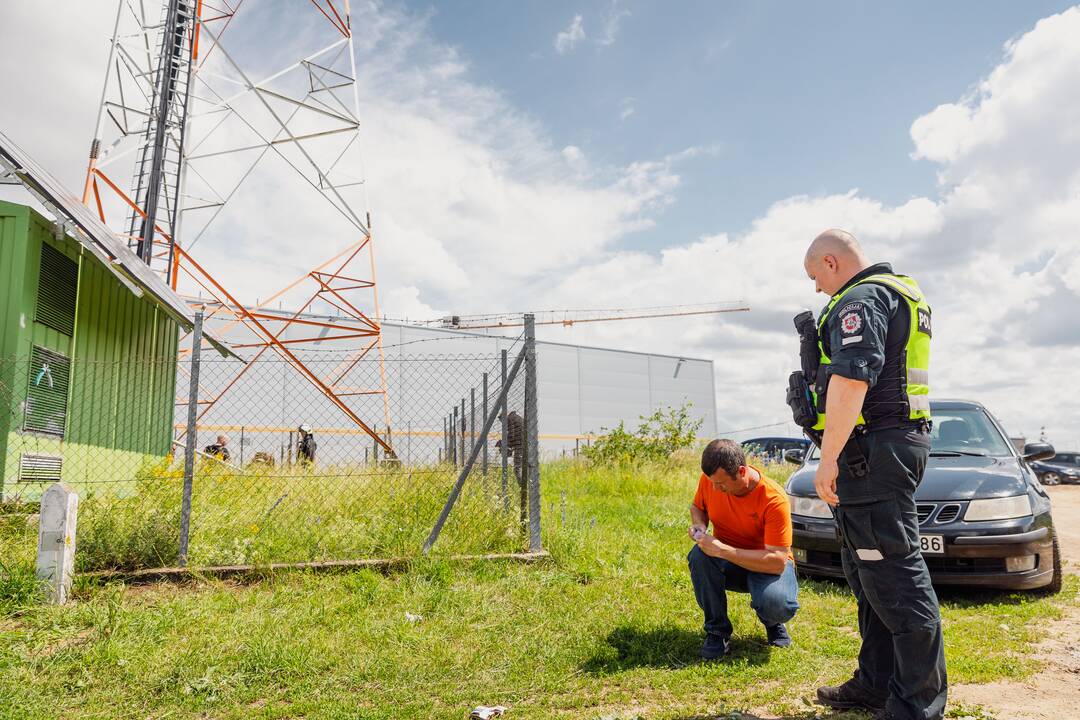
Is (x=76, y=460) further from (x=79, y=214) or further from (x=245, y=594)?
(x=245, y=594)

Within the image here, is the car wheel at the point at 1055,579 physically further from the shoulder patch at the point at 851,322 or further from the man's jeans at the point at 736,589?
the shoulder patch at the point at 851,322

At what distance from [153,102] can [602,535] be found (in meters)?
12.0

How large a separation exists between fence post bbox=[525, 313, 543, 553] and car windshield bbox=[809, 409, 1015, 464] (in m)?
Answer: 3.35

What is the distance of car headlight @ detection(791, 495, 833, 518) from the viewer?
5.76m

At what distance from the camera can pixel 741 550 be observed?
13.2 ft

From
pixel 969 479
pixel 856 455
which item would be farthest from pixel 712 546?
pixel 969 479

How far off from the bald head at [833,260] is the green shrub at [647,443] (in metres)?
11.7

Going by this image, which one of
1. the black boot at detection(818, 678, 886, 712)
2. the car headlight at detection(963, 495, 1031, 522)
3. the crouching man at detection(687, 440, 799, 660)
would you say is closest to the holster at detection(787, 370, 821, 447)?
the crouching man at detection(687, 440, 799, 660)

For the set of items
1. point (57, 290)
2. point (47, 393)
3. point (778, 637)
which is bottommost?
point (778, 637)

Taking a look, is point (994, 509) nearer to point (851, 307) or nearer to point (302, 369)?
point (851, 307)

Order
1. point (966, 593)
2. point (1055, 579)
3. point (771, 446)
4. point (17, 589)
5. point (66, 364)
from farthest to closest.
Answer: point (771, 446)
point (66, 364)
point (966, 593)
point (1055, 579)
point (17, 589)

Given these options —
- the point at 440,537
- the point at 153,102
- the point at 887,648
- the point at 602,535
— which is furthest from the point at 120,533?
the point at 153,102

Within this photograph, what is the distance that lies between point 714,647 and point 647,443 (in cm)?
1126

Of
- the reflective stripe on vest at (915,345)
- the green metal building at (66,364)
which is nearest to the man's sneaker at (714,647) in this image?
the reflective stripe on vest at (915,345)
